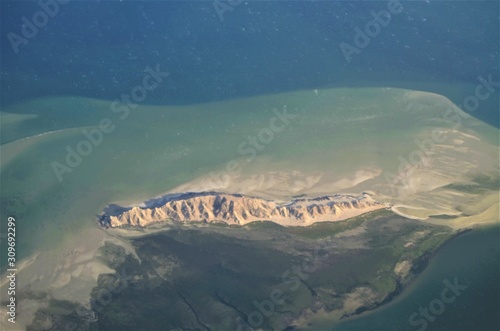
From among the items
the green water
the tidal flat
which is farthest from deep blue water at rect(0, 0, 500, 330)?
the tidal flat

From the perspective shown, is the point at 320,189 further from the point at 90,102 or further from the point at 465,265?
the point at 90,102

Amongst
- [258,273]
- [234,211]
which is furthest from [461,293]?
[234,211]

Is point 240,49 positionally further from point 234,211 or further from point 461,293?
point 461,293

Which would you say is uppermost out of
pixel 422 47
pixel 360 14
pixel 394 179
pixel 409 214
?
pixel 360 14

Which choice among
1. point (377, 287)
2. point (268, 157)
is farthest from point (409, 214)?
point (268, 157)

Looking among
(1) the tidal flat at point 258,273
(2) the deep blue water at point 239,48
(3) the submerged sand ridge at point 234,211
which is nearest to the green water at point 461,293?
(1) the tidal flat at point 258,273

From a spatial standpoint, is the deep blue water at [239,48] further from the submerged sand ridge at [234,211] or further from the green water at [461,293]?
the green water at [461,293]

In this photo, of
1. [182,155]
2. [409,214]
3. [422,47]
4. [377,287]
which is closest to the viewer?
[377,287]

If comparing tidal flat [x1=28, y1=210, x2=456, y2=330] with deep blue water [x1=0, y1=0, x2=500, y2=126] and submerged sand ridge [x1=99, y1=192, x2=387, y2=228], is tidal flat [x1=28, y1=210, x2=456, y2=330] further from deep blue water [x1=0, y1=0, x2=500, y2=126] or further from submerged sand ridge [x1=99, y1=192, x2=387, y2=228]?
deep blue water [x1=0, y1=0, x2=500, y2=126]
